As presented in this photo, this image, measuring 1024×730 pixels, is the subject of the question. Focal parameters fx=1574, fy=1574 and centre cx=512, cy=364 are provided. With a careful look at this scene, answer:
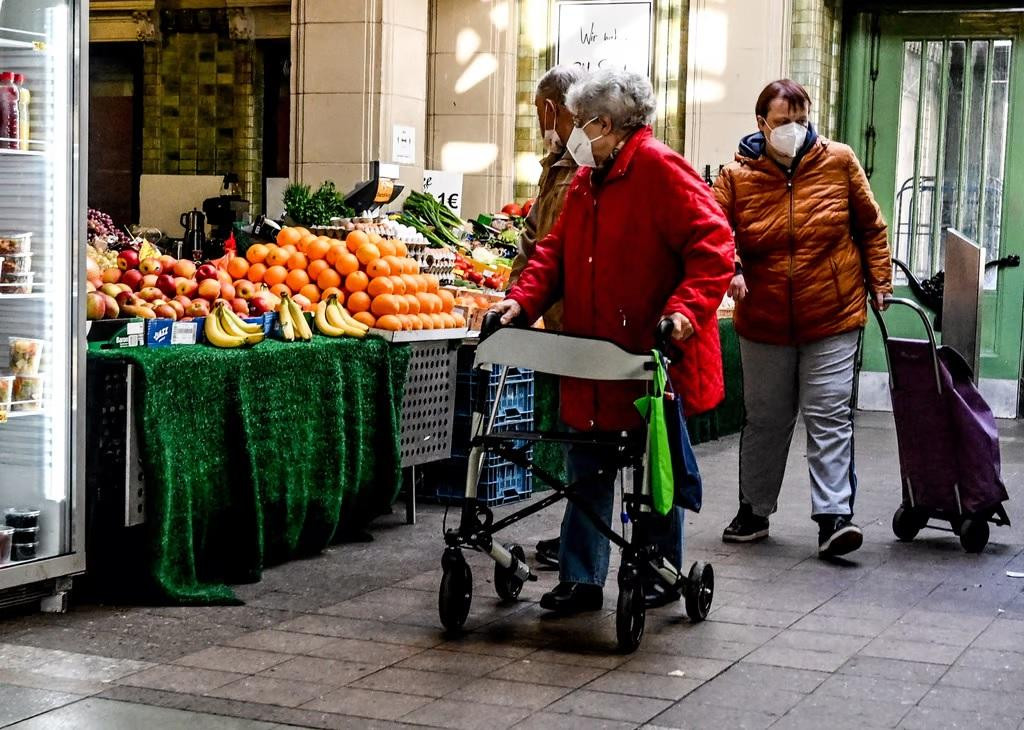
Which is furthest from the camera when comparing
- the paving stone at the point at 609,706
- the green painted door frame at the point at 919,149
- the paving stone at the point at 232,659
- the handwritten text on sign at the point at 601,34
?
the handwritten text on sign at the point at 601,34

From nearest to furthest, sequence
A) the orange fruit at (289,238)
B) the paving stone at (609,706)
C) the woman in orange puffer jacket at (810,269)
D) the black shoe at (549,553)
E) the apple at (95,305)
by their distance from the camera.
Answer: the paving stone at (609,706) → the apple at (95,305) → the black shoe at (549,553) → the woman in orange puffer jacket at (810,269) → the orange fruit at (289,238)

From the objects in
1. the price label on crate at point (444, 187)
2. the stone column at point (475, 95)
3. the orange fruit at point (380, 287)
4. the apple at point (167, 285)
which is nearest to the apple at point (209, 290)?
the apple at point (167, 285)

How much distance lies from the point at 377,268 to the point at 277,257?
47cm

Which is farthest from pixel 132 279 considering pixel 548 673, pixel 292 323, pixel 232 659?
pixel 548 673

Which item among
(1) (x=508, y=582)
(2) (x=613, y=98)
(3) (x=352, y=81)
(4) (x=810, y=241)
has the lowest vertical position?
(1) (x=508, y=582)

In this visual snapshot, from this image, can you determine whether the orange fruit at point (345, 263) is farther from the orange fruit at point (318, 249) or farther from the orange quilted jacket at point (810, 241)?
the orange quilted jacket at point (810, 241)

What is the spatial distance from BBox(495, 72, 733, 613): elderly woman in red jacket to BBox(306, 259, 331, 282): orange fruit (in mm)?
1936

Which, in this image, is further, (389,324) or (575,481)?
(389,324)

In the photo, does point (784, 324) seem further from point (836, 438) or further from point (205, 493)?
point (205, 493)

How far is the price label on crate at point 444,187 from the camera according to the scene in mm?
10703

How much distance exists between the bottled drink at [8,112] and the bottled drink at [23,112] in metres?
0.02

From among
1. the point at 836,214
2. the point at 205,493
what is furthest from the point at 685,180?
the point at 205,493

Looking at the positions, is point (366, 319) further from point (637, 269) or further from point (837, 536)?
point (837, 536)

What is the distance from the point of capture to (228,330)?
619 cm
